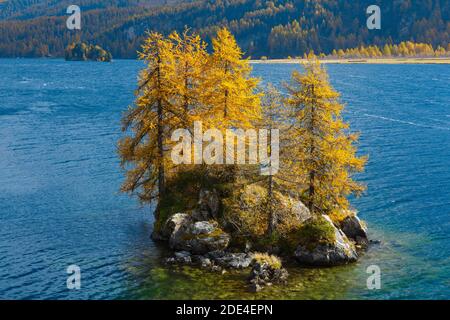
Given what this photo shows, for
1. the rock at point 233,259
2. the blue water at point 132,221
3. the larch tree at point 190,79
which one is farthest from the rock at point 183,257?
the larch tree at point 190,79

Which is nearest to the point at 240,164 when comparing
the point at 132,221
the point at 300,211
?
the point at 300,211

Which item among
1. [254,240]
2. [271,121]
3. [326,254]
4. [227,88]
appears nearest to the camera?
[326,254]

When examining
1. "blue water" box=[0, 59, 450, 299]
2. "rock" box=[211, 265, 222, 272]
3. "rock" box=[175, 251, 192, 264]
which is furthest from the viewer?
"rock" box=[175, 251, 192, 264]

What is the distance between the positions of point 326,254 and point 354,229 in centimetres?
622

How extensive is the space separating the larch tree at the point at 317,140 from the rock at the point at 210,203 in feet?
21.7

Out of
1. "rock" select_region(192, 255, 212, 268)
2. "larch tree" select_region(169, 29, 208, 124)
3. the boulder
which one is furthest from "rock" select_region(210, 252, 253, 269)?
"larch tree" select_region(169, 29, 208, 124)

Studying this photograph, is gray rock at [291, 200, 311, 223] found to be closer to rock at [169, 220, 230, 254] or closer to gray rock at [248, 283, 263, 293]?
rock at [169, 220, 230, 254]

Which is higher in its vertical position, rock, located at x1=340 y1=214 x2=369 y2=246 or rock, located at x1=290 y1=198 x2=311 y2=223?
rock, located at x1=290 y1=198 x2=311 y2=223

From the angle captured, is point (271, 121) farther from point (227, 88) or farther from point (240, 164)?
point (227, 88)

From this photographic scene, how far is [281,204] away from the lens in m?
44.6

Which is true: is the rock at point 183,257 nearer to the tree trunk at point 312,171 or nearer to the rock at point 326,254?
the rock at point 326,254

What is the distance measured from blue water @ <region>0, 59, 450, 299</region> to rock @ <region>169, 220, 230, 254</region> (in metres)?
1.64

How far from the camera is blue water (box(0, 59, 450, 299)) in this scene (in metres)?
37.6

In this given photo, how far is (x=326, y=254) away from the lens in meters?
41.7
